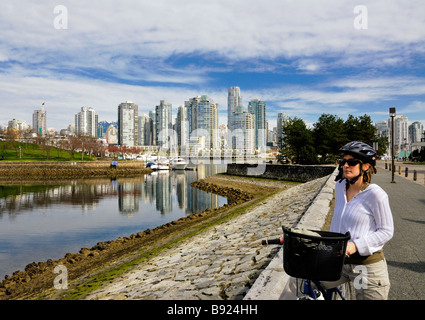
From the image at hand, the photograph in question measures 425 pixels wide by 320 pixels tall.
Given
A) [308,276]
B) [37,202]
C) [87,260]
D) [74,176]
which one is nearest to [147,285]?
[308,276]

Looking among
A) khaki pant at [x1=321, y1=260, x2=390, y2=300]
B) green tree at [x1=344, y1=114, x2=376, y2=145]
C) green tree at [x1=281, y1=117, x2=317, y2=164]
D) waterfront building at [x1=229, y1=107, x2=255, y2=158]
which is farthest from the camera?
waterfront building at [x1=229, y1=107, x2=255, y2=158]

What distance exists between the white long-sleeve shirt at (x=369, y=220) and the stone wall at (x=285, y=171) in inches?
1408

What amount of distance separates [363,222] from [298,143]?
6043 cm

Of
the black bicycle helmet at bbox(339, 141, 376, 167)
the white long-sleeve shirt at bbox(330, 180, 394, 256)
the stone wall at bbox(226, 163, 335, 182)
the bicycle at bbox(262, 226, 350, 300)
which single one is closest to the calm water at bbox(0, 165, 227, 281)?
the stone wall at bbox(226, 163, 335, 182)

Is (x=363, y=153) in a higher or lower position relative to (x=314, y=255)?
higher

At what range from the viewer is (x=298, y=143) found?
60.9 metres

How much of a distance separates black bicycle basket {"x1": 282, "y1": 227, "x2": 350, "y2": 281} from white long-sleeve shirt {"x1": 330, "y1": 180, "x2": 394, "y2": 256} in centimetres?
26

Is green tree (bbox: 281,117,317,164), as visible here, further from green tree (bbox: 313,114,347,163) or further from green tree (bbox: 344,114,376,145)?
green tree (bbox: 344,114,376,145)

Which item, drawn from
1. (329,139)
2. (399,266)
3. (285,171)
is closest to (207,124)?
(329,139)

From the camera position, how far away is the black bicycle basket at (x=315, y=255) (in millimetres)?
2486

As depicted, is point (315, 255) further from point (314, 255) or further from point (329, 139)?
point (329, 139)

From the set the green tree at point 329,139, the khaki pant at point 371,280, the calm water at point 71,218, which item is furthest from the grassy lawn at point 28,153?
the khaki pant at point 371,280

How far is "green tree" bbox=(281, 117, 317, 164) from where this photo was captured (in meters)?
59.6

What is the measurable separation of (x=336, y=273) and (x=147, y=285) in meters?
6.43
